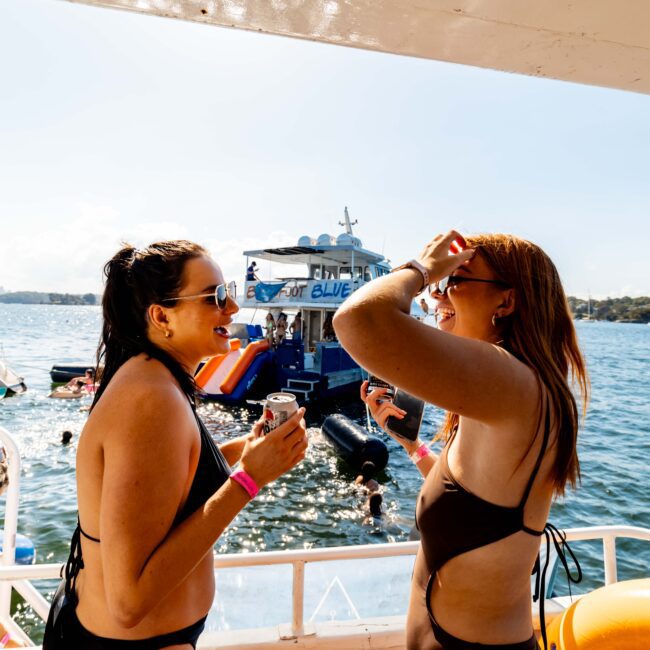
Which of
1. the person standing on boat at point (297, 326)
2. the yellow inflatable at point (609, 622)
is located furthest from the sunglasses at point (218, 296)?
the person standing on boat at point (297, 326)

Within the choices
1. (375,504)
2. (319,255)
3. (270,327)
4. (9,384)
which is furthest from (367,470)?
(9,384)

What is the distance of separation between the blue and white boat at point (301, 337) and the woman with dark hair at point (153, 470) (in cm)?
1410

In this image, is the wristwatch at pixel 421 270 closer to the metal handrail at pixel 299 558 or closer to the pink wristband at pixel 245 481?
the pink wristband at pixel 245 481

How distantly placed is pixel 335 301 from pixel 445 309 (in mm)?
16758

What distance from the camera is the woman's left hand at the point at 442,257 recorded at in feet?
4.00

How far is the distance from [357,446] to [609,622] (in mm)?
8952

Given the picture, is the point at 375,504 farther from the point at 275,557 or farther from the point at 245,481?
the point at 245,481

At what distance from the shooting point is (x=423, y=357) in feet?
3.19

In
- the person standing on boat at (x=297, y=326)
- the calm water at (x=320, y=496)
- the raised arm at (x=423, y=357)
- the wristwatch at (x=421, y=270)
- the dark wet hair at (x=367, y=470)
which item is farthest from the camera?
the person standing on boat at (x=297, y=326)

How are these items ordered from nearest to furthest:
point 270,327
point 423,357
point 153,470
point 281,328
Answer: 1. point 423,357
2. point 153,470
3. point 270,327
4. point 281,328

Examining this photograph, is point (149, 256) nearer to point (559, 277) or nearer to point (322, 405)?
point (559, 277)

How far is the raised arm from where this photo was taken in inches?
38.2

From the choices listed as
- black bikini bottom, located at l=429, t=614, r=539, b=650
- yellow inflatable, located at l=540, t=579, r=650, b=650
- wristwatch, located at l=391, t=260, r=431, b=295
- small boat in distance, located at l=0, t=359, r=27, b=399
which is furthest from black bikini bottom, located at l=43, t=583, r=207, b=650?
small boat in distance, located at l=0, t=359, r=27, b=399

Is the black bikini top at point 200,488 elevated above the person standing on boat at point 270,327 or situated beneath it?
elevated above
